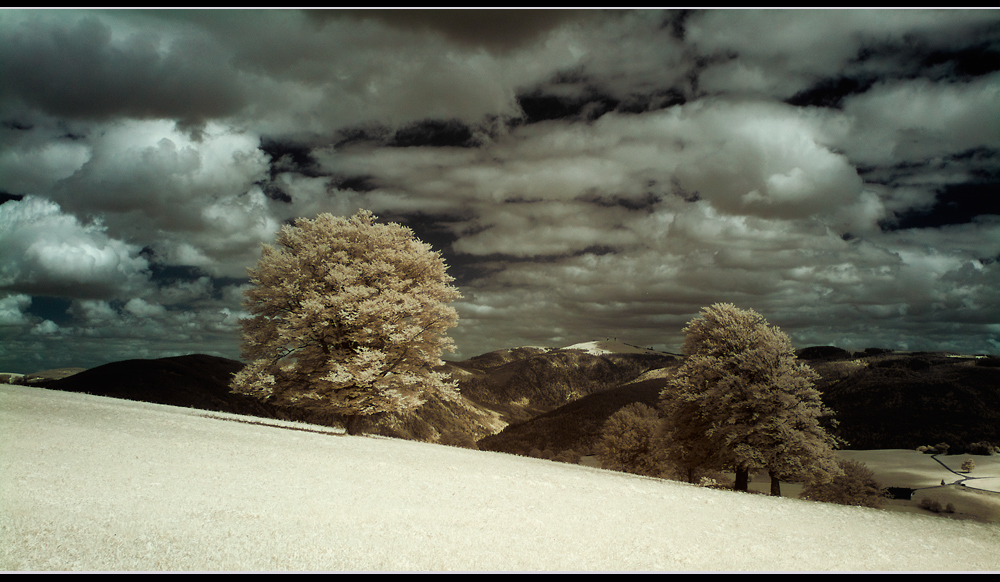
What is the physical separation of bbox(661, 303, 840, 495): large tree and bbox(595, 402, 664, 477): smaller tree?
2386 cm

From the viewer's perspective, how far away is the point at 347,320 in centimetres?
2198

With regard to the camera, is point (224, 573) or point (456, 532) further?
point (456, 532)

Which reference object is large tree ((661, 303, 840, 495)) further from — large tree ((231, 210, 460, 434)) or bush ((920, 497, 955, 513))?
bush ((920, 497, 955, 513))

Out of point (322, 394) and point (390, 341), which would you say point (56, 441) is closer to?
point (322, 394)

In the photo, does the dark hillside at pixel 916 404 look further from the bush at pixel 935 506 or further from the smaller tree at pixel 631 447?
the smaller tree at pixel 631 447

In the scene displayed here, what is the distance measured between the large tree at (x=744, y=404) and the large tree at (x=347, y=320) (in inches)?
577

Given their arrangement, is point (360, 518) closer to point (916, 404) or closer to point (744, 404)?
point (744, 404)

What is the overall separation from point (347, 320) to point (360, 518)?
Result: 1361 centimetres

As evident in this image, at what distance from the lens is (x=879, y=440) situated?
10094 cm

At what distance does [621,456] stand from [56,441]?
49782 millimetres

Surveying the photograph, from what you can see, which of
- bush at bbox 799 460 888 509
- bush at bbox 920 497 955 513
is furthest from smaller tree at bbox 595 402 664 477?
bush at bbox 920 497 955 513

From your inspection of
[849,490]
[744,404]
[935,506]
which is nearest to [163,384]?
[744,404]

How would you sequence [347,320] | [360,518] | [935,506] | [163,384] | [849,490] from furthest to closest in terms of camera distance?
[163,384] → [935,506] → [849,490] → [347,320] → [360,518]
